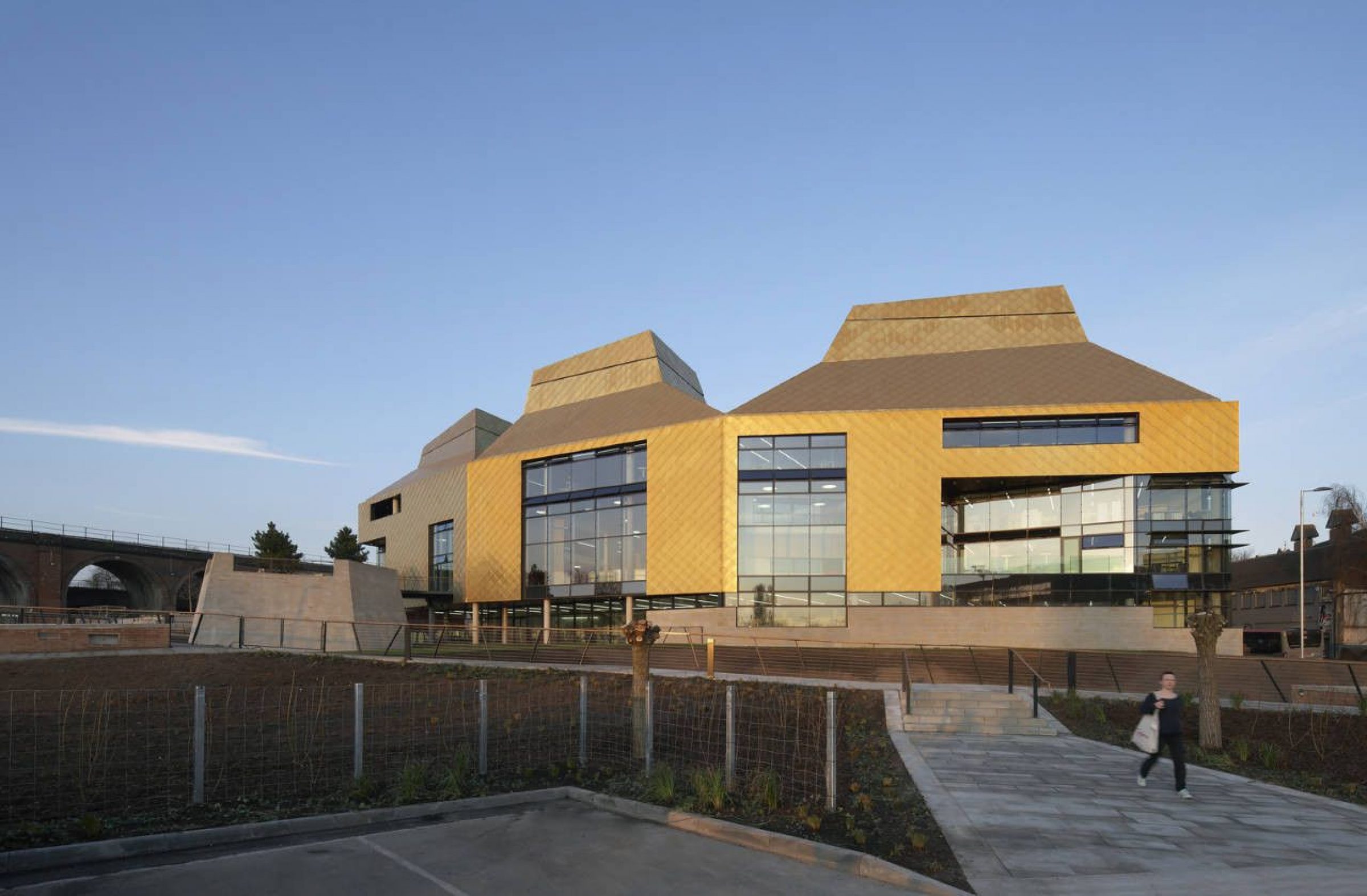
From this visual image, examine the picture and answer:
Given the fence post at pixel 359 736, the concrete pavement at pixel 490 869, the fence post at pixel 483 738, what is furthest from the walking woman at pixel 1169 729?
the fence post at pixel 359 736

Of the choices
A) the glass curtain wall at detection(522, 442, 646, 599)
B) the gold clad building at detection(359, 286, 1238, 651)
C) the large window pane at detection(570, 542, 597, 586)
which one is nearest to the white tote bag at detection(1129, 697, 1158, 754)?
the gold clad building at detection(359, 286, 1238, 651)

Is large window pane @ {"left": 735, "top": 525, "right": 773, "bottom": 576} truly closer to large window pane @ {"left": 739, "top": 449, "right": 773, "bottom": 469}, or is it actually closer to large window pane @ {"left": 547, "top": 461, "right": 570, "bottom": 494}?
large window pane @ {"left": 739, "top": 449, "right": 773, "bottom": 469}

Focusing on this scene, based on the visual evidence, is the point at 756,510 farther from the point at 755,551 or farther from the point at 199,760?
the point at 199,760

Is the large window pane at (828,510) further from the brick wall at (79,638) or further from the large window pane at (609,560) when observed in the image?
the brick wall at (79,638)

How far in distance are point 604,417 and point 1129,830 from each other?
41519 millimetres

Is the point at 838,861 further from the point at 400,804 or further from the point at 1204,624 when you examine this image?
the point at 1204,624

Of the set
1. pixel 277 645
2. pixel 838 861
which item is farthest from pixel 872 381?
pixel 838 861

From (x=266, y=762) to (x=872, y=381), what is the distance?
3647 cm

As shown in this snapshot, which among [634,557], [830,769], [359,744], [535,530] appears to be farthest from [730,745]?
[535,530]

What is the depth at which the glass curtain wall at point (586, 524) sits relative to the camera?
45969 millimetres

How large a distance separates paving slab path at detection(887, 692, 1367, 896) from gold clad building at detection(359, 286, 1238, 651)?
1066 inches

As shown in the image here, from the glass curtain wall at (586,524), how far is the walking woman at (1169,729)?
33851 mm

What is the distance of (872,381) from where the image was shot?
45.0 meters

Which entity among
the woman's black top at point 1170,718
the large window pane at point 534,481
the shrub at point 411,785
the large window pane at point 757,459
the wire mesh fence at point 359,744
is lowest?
the wire mesh fence at point 359,744
